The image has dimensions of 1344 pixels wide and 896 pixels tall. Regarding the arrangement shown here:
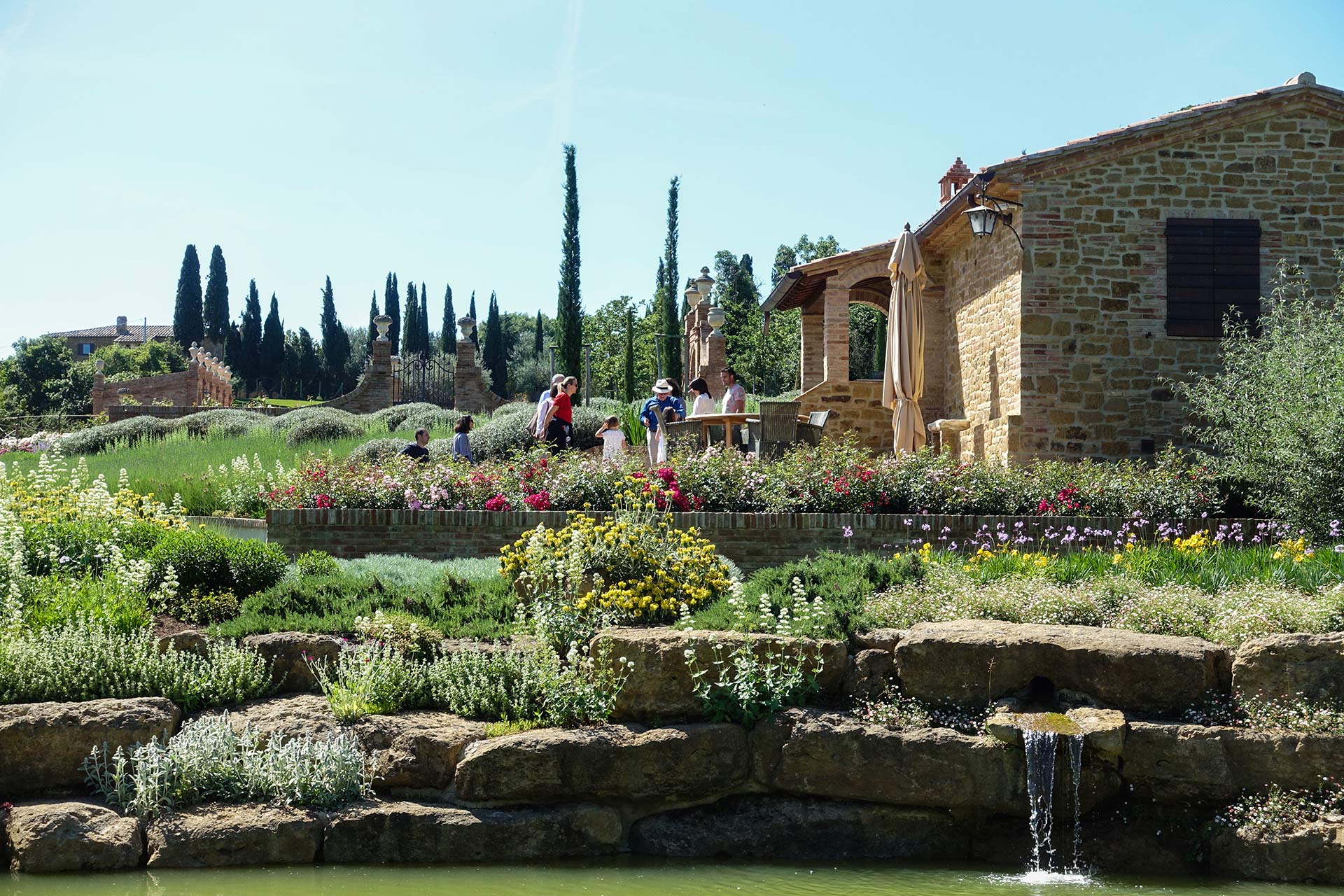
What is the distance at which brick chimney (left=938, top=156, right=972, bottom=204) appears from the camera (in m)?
20.2

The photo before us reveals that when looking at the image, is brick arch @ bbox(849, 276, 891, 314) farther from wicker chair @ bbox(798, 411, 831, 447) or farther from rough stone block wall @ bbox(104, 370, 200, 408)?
rough stone block wall @ bbox(104, 370, 200, 408)

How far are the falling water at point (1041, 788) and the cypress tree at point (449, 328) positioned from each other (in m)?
55.5

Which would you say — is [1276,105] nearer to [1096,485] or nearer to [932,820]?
[1096,485]

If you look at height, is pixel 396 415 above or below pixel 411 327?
below

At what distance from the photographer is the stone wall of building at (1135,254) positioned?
1298 centimetres

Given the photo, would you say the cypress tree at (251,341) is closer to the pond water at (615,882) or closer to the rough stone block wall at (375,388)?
the rough stone block wall at (375,388)

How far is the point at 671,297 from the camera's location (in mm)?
36250

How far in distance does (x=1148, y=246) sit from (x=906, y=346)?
301cm

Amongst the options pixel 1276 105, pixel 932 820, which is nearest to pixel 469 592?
pixel 932 820

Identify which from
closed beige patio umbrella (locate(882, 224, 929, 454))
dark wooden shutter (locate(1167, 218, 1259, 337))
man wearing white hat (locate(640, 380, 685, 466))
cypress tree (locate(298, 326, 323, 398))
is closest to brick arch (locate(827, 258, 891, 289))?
closed beige patio umbrella (locate(882, 224, 929, 454))

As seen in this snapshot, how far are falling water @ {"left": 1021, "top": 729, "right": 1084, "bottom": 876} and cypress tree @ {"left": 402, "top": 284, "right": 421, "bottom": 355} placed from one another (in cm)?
5272

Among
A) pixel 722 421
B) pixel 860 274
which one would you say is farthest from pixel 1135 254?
pixel 860 274

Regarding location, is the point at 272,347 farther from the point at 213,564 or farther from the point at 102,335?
the point at 213,564

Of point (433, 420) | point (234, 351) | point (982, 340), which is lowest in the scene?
point (433, 420)
